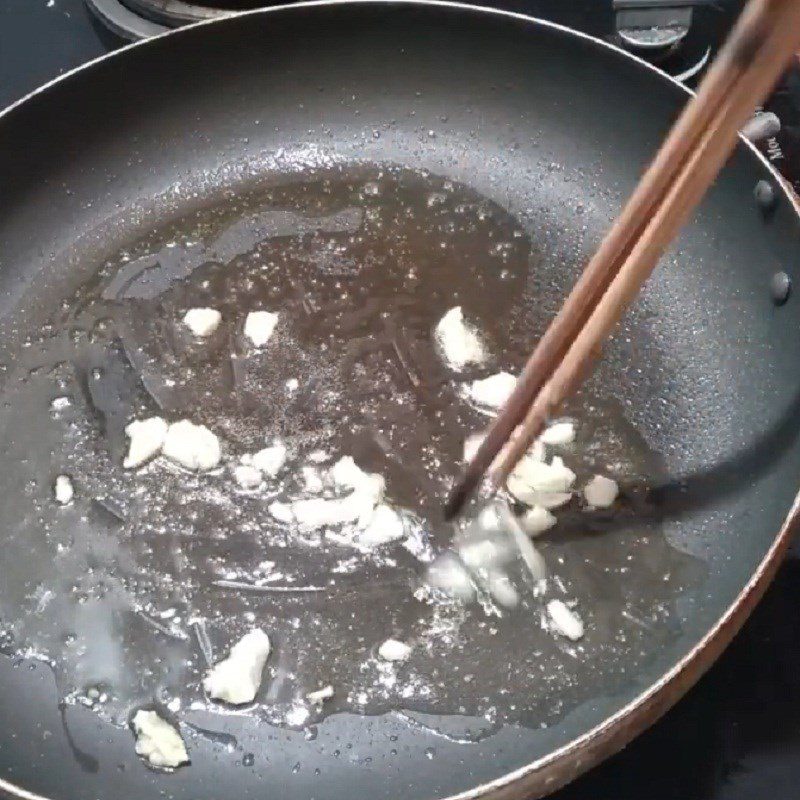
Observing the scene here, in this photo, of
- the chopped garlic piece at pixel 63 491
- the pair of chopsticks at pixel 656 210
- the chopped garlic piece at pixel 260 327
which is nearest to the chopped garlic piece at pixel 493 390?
the pair of chopsticks at pixel 656 210

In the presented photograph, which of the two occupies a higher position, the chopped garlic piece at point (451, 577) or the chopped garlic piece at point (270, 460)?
the chopped garlic piece at point (451, 577)

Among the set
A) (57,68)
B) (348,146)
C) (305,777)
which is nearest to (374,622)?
(305,777)

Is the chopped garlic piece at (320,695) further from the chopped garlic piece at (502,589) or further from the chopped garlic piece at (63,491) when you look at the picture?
the chopped garlic piece at (63,491)

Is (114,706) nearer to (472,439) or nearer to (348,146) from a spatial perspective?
(472,439)

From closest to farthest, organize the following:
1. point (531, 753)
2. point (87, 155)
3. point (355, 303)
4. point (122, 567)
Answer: point (531, 753)
point (122, 567)
point (355, 303)
point (87, 155)

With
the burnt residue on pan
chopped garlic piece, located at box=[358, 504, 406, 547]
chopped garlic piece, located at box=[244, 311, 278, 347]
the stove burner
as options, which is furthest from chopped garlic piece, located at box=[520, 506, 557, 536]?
the stove burner

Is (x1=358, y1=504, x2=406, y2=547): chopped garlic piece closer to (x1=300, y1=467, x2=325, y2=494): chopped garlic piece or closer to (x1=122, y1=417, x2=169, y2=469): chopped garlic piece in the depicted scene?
(x1=300, y1=467, x2=325, y2=494): chopped garlic piece
